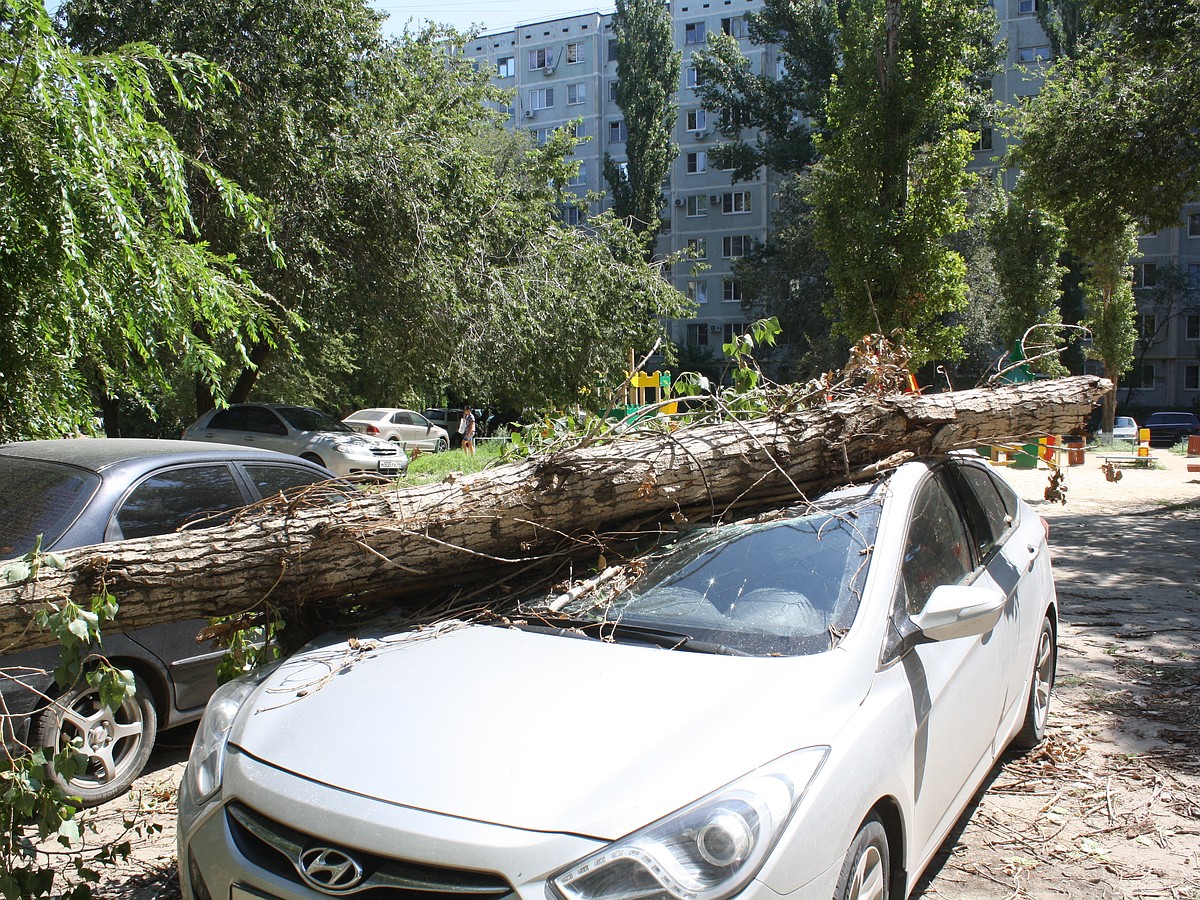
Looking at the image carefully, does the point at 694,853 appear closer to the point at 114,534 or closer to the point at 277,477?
the point at 114,534

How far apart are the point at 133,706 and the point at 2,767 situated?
4.55ft

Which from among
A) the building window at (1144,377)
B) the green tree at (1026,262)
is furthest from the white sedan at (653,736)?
the building window at (1144,377)

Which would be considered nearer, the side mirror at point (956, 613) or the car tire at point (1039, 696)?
the side mirror at point (956, 613)

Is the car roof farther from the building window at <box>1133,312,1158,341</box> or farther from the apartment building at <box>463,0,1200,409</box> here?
the building window at <box>1133,312,1158,341</box>

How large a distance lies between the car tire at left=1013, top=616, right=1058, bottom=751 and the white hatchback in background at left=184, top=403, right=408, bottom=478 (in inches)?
567

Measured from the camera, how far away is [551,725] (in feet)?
8.14

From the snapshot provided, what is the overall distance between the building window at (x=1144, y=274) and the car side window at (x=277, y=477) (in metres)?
53.9

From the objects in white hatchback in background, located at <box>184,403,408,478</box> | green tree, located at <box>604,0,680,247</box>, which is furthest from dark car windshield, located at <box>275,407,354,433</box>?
green tree, located at <box>604,0,680,247</box>

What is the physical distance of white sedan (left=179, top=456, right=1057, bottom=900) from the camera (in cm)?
214

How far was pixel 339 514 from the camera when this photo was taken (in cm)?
355

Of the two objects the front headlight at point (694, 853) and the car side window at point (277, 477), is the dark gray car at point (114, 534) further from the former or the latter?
the front headlight at point (694, 853)

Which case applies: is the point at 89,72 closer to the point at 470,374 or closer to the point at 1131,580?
the point at 1131,580

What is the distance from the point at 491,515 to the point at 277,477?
2.26 meters

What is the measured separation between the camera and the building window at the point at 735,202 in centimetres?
5800
